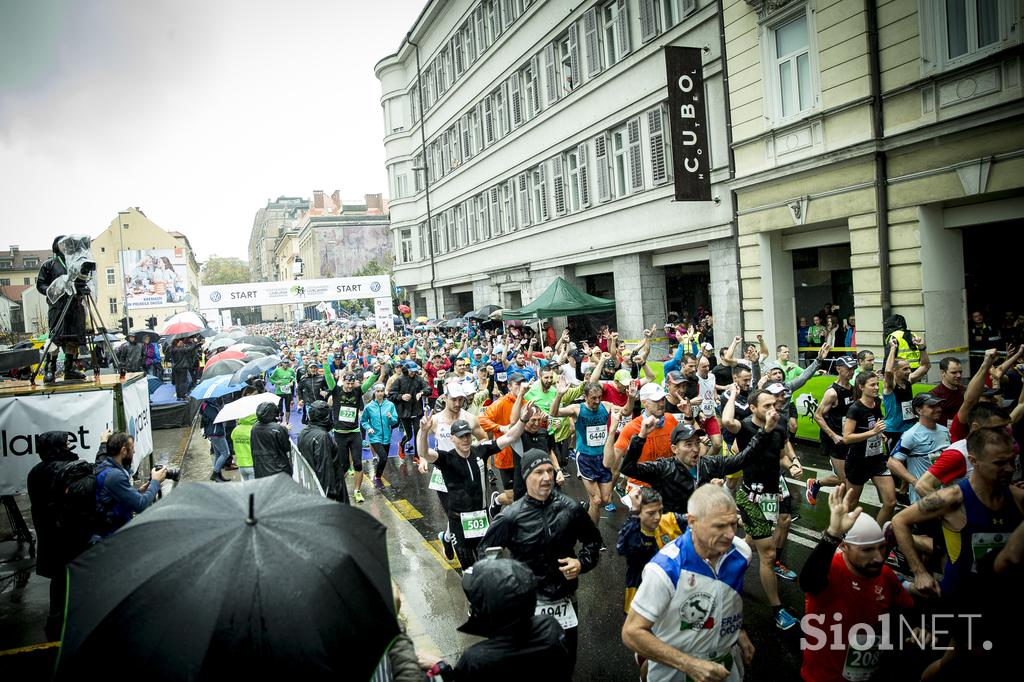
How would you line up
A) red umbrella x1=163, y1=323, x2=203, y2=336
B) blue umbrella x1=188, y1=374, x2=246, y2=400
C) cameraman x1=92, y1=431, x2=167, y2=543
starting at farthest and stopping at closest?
1. red umbrella x1=163, y1=323, x2=203, y2=336
2. blue umbrella x1=188, y1=374, x2=246, y2=400
3. cameraman x1=92, y1=431, x2=167, y2=543

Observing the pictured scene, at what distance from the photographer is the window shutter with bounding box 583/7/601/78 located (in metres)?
22.6

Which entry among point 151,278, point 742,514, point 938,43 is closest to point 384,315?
point 938,43

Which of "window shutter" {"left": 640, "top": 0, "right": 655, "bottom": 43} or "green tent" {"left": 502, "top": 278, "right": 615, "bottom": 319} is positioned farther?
"green tent" {"left": 502, "top": 278, "right": 615, "bottom": 319}

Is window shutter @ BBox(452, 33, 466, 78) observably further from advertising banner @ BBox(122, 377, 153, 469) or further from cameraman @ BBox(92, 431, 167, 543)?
cameraman @ BBox(92, 431, 167, 543)

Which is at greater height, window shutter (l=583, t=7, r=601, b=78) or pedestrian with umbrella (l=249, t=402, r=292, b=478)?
window shutter (l=583, t=7, r=601, b=78)

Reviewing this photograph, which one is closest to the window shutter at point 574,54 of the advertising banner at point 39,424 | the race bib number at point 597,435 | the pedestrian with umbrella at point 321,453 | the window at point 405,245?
the race bib number at point 597,435

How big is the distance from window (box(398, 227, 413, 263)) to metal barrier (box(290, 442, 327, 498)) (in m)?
38.2

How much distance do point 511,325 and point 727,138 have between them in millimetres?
12374

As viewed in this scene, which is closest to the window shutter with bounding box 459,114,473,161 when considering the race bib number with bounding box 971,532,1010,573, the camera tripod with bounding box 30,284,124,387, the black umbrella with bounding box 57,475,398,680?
the camera tripod with bounding box 30,284,124,387

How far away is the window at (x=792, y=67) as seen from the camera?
1436cm

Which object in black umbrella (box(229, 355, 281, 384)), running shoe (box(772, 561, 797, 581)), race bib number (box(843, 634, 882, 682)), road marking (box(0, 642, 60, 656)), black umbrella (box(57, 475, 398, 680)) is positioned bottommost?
road marking (box(0, 642, 60, 656))

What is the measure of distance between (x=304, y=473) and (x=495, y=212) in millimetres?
26924

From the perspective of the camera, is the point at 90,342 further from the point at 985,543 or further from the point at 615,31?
the point at 615,31

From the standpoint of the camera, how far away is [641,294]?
21.3m
